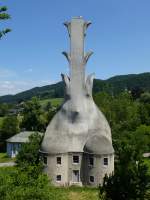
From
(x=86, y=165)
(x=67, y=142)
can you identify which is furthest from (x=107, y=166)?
(x=67, y=142)

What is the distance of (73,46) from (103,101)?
44099mm

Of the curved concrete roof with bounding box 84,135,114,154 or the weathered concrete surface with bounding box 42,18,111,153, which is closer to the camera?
the curved concrete roof with bounding box 84,135,114,154

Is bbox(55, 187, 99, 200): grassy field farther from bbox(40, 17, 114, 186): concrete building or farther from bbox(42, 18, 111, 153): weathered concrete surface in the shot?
bbox(42, 18, 111, 153): weathered concrete surface

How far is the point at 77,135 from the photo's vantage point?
5647 cm

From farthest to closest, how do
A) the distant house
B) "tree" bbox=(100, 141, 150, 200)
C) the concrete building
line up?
the distant house, the concrete building, "tree" bbox=(100, 141, 150, 200)

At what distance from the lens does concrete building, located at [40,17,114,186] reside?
55.4 m

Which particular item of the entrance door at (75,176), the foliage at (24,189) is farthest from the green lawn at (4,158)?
the foliage at (24,189)

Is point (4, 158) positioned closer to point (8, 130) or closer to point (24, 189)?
point (8, 130)

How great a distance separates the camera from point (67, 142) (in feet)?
185

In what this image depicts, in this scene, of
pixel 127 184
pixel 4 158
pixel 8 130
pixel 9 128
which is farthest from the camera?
pixel 9 128

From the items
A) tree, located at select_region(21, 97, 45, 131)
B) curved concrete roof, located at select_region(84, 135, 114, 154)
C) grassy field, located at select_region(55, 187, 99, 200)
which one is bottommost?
grassy field, located at select_region(55, 187, 99, 200)

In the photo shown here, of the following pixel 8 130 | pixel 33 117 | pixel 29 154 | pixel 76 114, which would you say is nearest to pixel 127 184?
pixel 76 114

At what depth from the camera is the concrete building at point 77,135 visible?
55.4 m

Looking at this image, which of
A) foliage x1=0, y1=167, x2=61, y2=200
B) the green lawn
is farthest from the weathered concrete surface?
the green lawn
